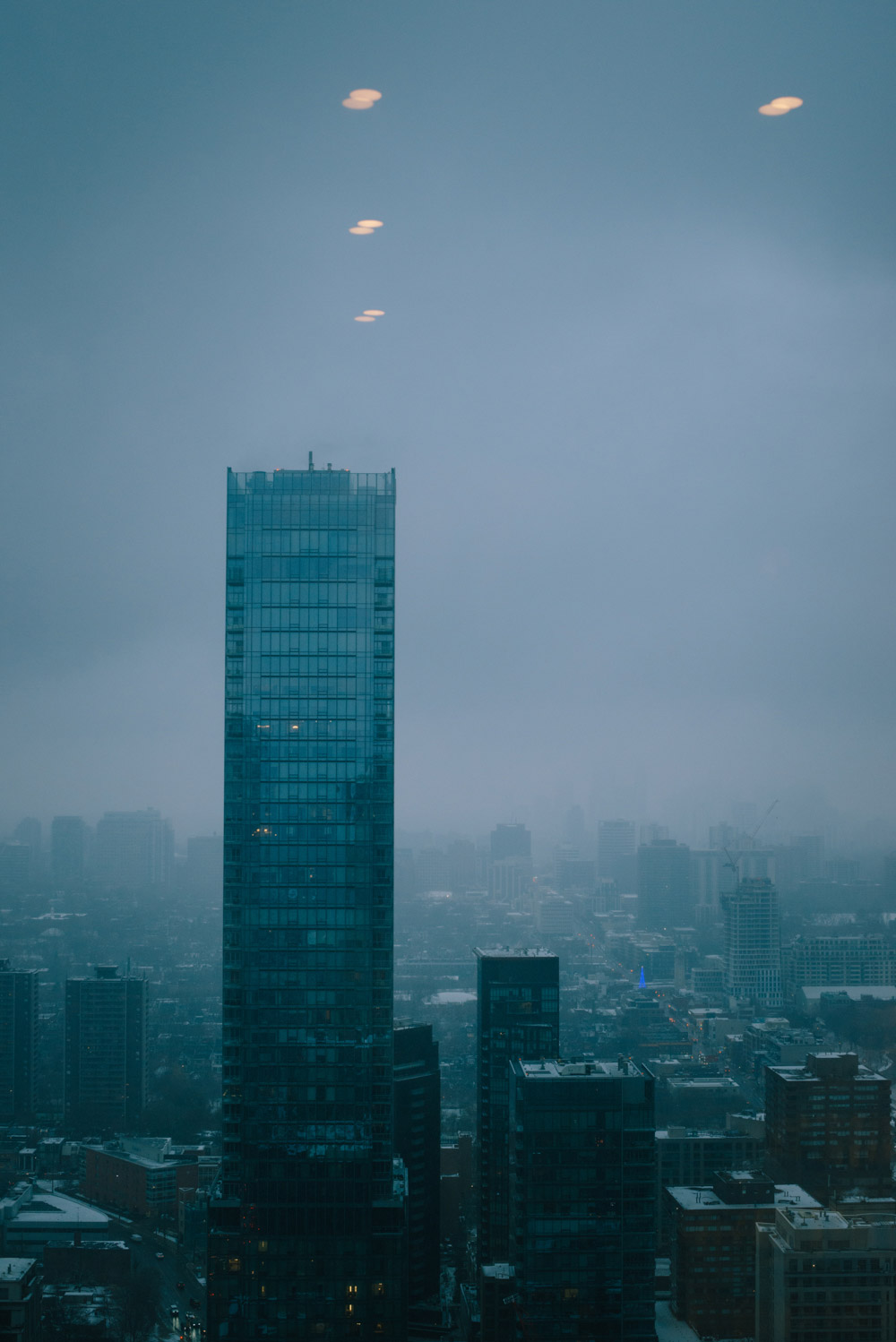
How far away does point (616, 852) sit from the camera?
30.7 ft

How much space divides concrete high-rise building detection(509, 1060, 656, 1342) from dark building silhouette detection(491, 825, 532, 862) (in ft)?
12.5

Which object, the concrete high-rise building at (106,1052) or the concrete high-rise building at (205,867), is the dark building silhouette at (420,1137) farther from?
the concrete high-rise building at (106,1052)

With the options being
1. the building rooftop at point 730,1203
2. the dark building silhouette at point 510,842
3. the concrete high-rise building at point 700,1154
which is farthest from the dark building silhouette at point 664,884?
the building rooftop at point 730,1203

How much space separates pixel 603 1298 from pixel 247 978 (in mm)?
2055

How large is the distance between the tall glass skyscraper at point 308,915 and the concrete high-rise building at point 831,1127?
2.20 meters

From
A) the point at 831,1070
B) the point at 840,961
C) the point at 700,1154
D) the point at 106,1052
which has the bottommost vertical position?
the point at 106,1052

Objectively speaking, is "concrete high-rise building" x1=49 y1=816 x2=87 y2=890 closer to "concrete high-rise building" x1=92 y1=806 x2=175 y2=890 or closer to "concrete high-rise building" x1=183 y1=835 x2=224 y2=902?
"concrete high-rise building" x1=92 y1=806 x2=175 y2=890

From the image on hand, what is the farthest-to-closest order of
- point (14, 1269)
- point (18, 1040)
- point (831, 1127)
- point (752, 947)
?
point (752, 947)
point (18, 1040)
point (831, 1127)
point (14, 1269)

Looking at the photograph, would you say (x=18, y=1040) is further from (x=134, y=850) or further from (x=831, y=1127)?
(x=831, y=1127)

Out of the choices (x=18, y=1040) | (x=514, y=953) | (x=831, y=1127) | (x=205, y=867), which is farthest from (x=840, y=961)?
(x=18, y=1040)

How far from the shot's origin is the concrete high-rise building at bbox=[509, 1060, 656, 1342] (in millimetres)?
4727

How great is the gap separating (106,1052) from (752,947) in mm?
6287

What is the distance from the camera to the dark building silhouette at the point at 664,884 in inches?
366

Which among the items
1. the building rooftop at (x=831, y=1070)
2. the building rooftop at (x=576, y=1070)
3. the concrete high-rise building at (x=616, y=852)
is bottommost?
the building rooftop at (x=831, y=1070)
